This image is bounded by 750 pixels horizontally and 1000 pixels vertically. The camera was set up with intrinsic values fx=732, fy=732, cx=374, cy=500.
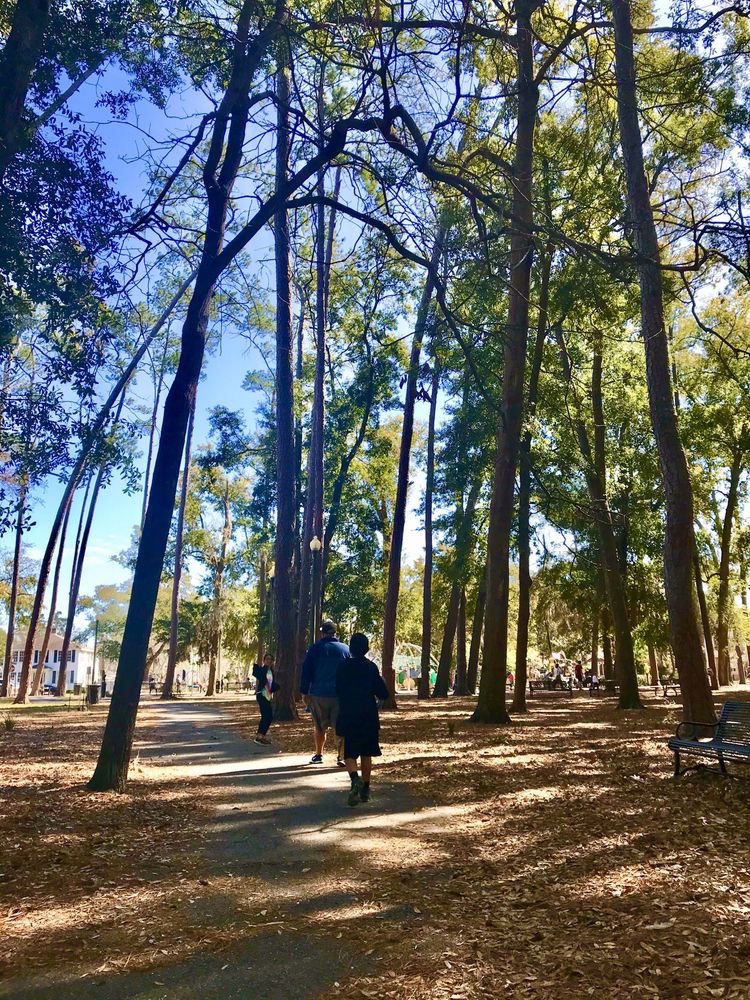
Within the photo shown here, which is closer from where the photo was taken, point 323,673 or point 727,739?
point 727,739

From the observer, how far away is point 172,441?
348 inches

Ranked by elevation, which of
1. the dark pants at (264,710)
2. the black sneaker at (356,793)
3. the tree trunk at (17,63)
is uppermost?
the tree trunk at (17,63)

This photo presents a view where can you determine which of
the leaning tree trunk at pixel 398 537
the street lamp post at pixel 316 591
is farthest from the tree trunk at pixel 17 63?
the street lamp post at pixel 316 591

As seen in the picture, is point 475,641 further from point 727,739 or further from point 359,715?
point 359,715

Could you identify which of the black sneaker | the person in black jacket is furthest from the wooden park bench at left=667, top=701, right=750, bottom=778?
the black sneaker

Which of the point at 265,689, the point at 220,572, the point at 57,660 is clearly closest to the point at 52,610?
the point at 220,572

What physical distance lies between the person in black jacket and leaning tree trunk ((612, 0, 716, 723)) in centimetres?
519

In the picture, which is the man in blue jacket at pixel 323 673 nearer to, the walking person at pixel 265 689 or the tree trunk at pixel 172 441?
the tree trunk at pixel 172 441

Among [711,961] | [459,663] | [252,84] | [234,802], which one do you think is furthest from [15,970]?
[459,663]

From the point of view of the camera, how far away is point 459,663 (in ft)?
107

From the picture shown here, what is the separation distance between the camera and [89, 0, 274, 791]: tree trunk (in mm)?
8359

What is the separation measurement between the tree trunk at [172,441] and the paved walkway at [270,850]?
135 centimetres

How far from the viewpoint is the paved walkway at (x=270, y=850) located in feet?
11.3

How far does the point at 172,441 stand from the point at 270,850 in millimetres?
4878
